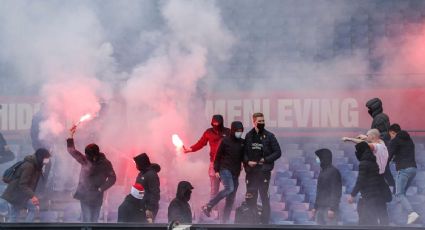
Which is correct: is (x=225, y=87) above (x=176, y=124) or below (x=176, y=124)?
above

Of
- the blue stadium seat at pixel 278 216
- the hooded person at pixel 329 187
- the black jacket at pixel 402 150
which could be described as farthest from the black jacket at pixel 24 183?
the black jacket at pixel 402 150

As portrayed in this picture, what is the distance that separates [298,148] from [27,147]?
4.37m

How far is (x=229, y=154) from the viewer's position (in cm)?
868

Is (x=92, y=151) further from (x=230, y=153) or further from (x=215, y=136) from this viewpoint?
(x=230, y=153)

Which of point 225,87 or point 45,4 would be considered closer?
point 45,4

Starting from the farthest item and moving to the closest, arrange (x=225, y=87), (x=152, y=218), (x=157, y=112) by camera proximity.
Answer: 1. (x=225, y=87)
2. (x=157, y=112)
3. (x=152, y=218)

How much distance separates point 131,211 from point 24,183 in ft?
6.54

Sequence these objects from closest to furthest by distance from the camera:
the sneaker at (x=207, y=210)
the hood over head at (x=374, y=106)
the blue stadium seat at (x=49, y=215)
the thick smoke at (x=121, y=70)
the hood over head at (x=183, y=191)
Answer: the hood over head at (x=183, y=191) < the sneaker at (x=207, y=210) < the hood over head at (x=374, y=106) < the blue stadium seat at (x=49, y=215) < the thick smoke at (x=121, y=70)

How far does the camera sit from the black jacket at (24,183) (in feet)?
30.6

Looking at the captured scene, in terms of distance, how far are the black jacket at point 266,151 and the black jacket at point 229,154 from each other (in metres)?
0.10

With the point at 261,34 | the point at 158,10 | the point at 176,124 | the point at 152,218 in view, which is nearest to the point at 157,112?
the point at 176,124

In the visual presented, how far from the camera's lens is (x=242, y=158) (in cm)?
872

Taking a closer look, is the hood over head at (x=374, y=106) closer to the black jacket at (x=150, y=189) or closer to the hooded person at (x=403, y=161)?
the hooded person at (x=403, y=161)

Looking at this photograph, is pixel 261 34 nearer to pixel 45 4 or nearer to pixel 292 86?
pixel 292 86
